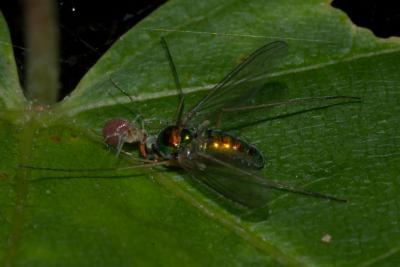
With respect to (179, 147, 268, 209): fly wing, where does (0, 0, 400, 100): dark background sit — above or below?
above

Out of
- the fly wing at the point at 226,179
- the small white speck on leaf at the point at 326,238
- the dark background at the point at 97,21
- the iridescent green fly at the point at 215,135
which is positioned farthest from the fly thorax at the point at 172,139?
the small white speck on leaf at the point at 326,238

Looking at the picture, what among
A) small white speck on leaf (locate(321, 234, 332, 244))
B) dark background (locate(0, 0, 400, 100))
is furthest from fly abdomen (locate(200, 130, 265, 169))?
dark background (locate(0, 0, 400, 100))

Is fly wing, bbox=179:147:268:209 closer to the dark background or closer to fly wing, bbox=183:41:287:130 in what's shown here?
fly wing, bbox=183:41:287:130

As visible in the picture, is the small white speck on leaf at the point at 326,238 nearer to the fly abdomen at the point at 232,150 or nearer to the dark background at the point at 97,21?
the fly abdomen at the point at 232,150

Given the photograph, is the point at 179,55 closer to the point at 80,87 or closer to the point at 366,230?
the point at 80,87

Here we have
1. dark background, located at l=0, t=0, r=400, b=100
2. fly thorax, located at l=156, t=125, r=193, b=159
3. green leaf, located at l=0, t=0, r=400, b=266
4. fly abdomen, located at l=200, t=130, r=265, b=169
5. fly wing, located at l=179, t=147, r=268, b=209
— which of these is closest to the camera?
green leaf, located at l=0, t=0, r=400, b=266

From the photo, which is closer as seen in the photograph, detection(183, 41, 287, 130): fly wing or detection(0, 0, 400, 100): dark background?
detection(183, 41, 287, 130): fly wing

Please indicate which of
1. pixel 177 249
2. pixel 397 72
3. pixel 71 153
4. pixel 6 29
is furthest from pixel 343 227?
pixel 6 29
